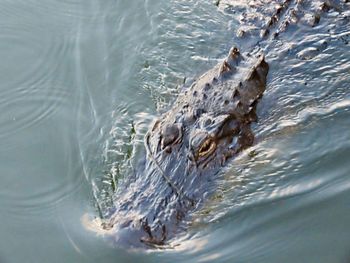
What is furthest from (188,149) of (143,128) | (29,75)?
(29,75)

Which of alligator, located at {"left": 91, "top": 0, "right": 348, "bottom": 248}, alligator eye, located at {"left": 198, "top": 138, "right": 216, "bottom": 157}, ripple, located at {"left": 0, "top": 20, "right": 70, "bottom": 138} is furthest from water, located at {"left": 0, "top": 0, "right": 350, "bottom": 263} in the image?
alligator eye, located at {"left": 198, "top": 138, "right": 216, "bottom": 157}

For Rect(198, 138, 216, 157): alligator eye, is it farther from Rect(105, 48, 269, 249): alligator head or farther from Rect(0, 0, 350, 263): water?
Rect(0, 0, 350, 263): water

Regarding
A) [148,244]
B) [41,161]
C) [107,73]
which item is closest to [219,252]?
[148,244]

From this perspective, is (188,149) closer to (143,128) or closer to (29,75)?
(143,128)

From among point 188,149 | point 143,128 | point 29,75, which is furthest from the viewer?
point 29,75

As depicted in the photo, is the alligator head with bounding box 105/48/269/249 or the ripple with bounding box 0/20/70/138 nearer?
the alligator head with bounding box 105/48/269/249

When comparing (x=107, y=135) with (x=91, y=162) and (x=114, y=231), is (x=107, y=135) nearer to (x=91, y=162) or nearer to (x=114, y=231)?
(x=91, y=162)
